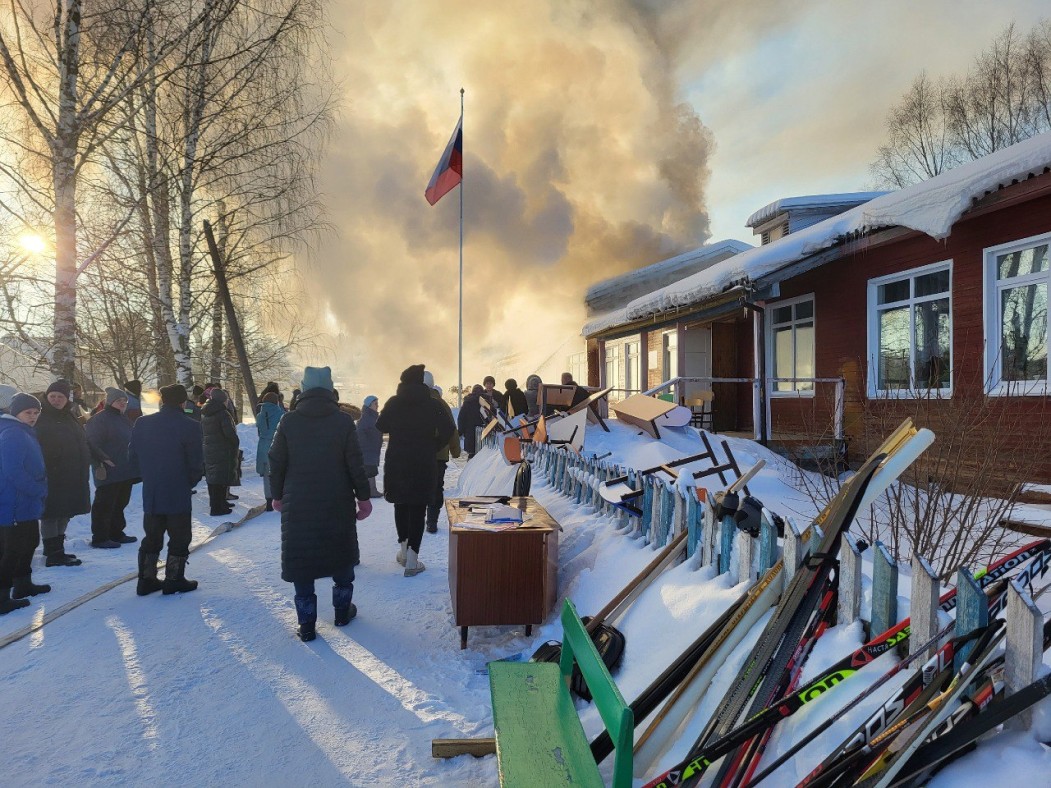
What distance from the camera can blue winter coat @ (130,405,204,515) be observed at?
205 inches

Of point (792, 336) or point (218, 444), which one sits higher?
point (792, 336)

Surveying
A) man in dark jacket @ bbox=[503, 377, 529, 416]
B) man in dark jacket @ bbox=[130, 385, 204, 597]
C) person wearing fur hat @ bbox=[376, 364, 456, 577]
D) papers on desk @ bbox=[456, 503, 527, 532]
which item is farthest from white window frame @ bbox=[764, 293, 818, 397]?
man in dark jacket @ bbox=[130, 385, 204, 597]

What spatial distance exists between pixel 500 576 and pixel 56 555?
472cm

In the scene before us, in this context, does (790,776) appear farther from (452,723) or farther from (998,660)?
(452,723)

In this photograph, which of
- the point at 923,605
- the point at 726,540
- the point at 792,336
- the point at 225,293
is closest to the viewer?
the point at 923,605

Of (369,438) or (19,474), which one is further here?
(369,438)

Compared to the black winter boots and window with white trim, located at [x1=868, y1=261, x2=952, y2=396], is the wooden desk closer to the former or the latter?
the black winter boots

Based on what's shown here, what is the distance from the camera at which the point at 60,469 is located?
6.05m

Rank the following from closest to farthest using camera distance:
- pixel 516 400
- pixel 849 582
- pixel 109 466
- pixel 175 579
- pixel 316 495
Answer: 1. pixel 849 582
2. pixel 316 495
3. pixel 175 579
4. pixel 109 466
5. pixel 516 400

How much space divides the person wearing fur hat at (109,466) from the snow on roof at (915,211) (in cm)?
814

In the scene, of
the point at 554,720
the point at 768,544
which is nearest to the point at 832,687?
the point at 768,544

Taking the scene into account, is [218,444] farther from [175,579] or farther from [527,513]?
[527,513]

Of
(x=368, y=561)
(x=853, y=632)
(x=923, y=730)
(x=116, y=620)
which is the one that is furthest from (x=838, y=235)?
(x=116, y=620)

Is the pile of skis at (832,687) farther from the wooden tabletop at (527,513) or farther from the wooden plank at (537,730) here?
the wooden tabletop at (527,513)
